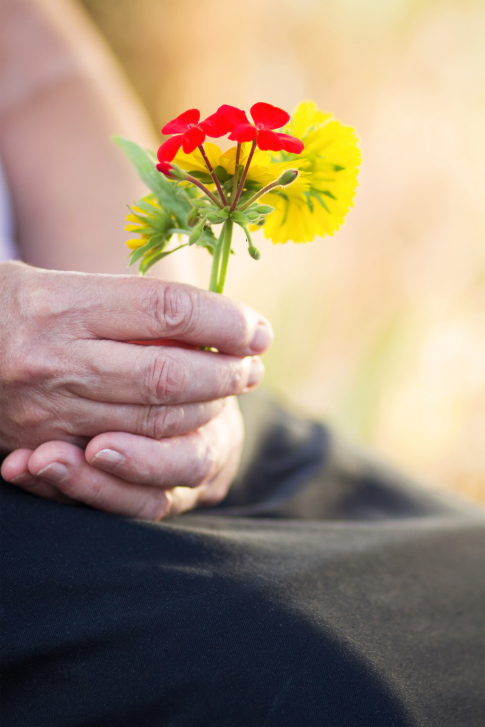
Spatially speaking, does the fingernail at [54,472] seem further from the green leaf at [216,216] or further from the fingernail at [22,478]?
the green leaf at [216,216]

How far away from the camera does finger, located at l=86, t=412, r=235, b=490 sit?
0.40 metres

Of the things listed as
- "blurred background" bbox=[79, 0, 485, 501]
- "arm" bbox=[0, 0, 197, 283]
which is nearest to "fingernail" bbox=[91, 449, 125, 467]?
"arm" bbox=[0, 0, 197, 283]

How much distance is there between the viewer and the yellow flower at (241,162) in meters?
0.33

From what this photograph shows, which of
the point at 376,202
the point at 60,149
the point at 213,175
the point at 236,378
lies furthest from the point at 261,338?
the point at 376,202

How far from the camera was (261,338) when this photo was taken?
16.9 inches

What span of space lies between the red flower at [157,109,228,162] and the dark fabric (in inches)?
10.7

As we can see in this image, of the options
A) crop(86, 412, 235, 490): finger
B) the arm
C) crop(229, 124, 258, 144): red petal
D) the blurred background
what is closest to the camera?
crop(229, 124, 258, 144): red petal

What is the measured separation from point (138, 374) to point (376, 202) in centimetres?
126

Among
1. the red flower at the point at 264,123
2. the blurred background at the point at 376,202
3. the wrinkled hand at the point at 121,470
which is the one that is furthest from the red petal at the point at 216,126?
the blurred background at the point at 376,202

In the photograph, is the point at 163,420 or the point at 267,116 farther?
the point at 163,420

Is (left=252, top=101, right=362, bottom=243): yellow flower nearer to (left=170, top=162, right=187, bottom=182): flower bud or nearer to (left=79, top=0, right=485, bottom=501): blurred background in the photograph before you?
(left=170, top=162, right=187, bottom=182): flower bud

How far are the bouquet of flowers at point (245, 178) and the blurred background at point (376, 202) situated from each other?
978 millimetres

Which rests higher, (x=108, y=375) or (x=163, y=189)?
(x=163, y=189)

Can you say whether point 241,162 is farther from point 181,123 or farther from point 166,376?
point 166,376
